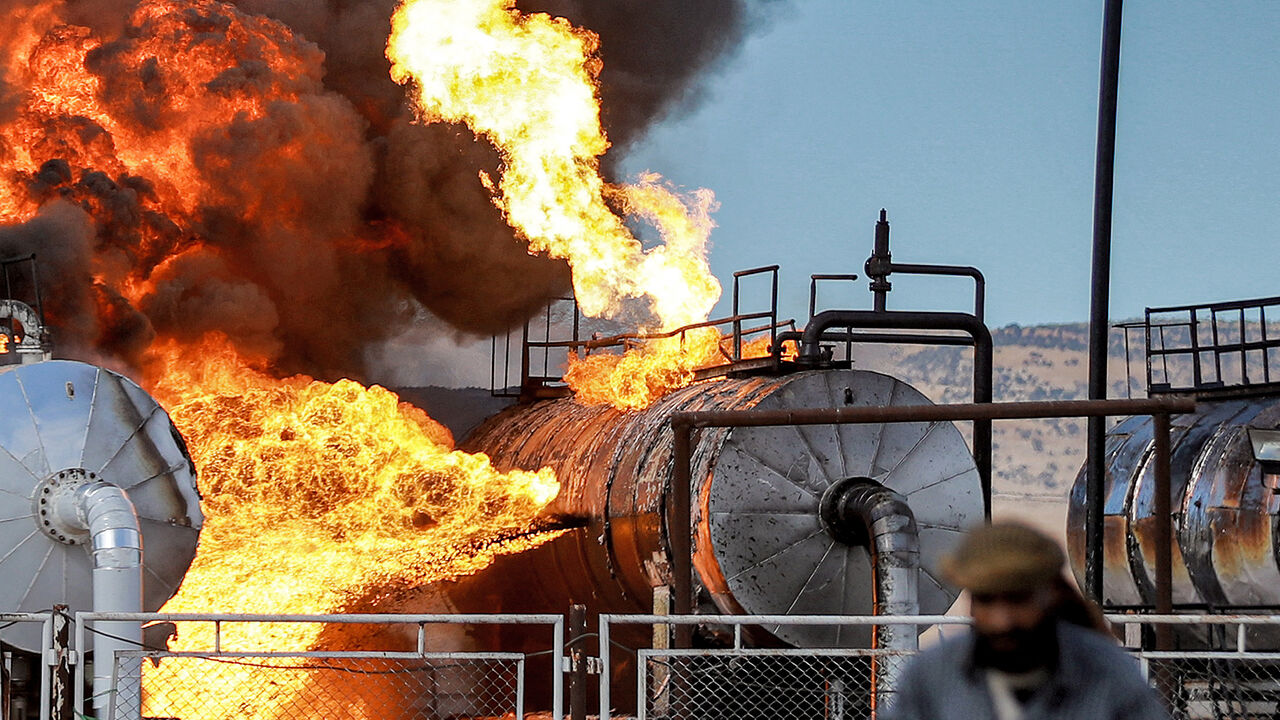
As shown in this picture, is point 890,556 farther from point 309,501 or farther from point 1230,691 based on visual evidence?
point 309,501

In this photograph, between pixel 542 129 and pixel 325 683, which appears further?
pixel 542 129

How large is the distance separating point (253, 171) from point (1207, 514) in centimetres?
1068

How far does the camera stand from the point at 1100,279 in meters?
12.2

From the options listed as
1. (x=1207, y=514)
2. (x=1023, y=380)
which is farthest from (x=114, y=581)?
(x=1023, y=380)

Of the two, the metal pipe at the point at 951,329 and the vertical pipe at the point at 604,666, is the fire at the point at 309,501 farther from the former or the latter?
the vertical pipe at the point at 604,666

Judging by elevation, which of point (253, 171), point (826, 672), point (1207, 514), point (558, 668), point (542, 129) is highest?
point (542, 129)

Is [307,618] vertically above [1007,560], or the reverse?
[1007,560]

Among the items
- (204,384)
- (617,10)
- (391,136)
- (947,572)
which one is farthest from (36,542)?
(617,10)

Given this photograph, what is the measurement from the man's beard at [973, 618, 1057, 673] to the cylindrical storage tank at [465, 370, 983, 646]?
28.8 feet

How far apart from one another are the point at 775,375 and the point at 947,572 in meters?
10.2

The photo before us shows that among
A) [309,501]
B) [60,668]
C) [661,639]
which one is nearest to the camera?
[60,668]

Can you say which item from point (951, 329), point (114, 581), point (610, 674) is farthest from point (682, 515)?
point (951, 329)

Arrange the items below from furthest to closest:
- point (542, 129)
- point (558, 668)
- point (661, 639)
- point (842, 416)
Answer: point (542, 129)
point (661, 639)
point (842, 416)
point (558, 668)

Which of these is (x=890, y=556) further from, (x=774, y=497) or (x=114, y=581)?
(x=114, y=581)
